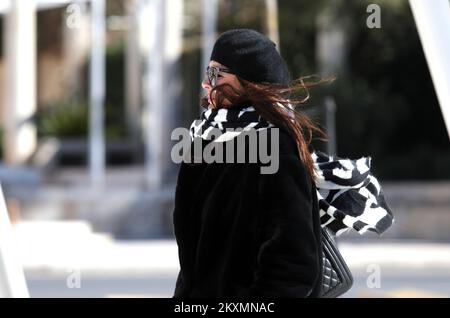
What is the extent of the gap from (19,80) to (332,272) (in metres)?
16.9

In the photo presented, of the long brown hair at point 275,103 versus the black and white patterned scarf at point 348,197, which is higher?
the long brown hair at point 275,103

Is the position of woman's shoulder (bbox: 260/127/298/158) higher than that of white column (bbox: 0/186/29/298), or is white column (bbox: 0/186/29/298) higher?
woman's shoulder (bbox: 260/127/298/158)

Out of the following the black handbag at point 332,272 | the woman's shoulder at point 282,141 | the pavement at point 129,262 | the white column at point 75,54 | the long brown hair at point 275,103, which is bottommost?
the pavement at point 129,262

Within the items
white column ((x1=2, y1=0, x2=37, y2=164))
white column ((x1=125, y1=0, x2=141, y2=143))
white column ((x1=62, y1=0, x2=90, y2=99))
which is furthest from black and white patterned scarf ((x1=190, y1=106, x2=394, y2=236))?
white column ((x1=62, y1=0, x2=90, y2=99))

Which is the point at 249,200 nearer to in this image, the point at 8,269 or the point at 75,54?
the point at 8,269

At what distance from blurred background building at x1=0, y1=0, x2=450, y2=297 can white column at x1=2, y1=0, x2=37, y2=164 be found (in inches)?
0.9

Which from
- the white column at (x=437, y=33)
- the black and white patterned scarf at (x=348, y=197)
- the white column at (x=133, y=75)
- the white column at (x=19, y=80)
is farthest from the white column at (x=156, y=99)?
the black and white patterned scarf at (x=348, y=197)

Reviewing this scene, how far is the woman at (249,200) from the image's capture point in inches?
85.7

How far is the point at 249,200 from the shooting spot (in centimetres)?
222

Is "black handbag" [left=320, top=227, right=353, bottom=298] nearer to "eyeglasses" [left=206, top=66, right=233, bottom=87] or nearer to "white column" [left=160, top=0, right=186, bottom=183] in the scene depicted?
"eyeglasses" [left=206, top=66, right=233, bottom=87]

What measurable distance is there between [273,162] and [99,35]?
15462 millimetres

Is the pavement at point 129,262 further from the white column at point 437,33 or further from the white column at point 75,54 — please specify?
the white column at point 75,54

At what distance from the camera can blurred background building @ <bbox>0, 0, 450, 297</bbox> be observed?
1639 centimetres
